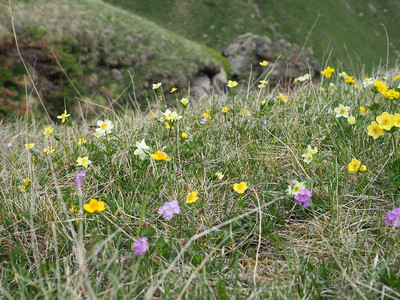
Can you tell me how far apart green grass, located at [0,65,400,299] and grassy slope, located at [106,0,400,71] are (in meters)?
19.8

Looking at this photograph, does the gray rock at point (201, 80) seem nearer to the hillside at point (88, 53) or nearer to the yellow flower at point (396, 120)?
the hillside at point (88, 53)

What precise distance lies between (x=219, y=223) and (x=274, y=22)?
83.9ft

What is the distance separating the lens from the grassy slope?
2219cm

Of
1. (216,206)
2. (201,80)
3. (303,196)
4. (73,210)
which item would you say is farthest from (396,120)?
(201,80)

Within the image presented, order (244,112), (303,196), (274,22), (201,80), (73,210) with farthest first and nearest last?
1. (274,22)
2. (201,80)
3. (244,112)
4. (73,210)
5. (303,196)

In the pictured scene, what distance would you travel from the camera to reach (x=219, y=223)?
174 centimetres

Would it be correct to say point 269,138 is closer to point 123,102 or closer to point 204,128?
point 204,128

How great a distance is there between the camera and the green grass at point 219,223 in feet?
4.20

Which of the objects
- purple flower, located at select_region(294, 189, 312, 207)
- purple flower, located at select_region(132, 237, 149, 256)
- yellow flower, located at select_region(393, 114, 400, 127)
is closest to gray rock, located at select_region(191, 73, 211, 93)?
yellow flower, located at select_region(393, 114, 400, 127)

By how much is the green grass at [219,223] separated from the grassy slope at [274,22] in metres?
19.8

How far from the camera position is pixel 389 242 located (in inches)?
57.1

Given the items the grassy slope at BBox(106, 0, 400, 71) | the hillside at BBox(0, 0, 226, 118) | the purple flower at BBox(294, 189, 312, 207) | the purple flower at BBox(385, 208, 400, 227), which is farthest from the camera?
the grassy slope at BBox(106, 0, 400, 71)

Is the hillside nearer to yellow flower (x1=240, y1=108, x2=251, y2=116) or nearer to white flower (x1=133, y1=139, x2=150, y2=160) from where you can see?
yellow flower (x1=240, y1=108, x2=251, y2=116)

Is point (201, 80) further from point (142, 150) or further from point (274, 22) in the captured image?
point (274, 22)
